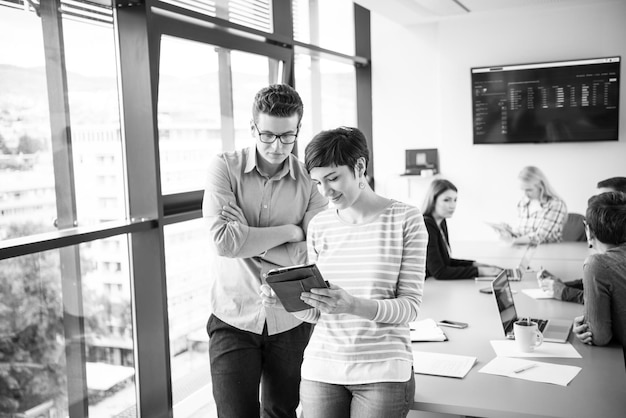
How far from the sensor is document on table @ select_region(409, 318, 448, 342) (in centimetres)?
291

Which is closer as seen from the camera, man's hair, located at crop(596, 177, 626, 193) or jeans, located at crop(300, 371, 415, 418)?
jeans, located at crop(300, 371, 415, 418)

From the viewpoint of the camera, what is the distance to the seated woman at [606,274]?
104 inches

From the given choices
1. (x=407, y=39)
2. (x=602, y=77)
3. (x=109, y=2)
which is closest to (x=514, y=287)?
(x=109, y=2)

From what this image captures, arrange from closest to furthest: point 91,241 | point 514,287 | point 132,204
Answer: point 91,241 < point 132,204 < point 514,287

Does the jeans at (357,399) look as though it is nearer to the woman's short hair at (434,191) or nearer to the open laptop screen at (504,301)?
the open laptop screen at (504,301)

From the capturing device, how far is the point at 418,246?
1.93 metres

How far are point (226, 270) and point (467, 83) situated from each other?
5.01m

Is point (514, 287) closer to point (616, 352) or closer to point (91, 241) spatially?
point (616, 352)

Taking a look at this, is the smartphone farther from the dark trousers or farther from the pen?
the dark trousers

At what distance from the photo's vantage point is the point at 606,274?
8.70ft

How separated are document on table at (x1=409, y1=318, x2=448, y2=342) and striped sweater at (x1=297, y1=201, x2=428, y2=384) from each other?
99cm

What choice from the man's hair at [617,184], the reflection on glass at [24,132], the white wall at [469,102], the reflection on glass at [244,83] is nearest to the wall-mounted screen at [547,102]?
the white wall at [469,102]

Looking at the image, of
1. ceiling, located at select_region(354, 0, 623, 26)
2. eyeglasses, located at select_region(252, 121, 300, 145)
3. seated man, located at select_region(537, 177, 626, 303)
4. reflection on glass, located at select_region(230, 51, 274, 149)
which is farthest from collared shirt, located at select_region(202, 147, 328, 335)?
ceiling, located at select_region(354, 0, 623, 26)

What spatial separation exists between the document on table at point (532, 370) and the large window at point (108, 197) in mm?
1632
